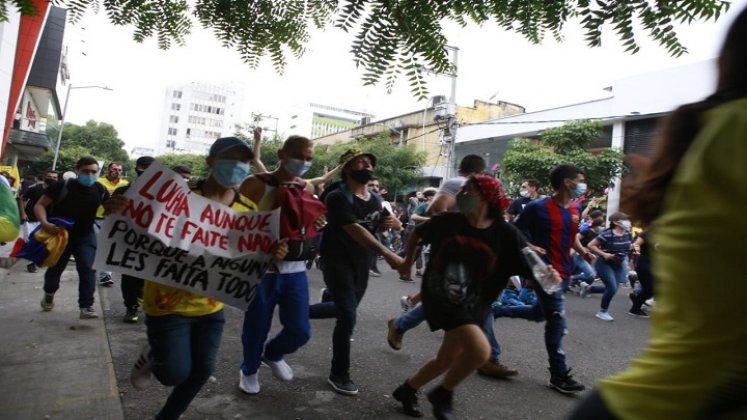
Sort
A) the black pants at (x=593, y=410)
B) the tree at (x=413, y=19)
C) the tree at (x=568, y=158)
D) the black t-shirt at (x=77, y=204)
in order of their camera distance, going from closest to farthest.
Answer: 1. the black pants at (x=593, y=410)
2. the tree at (x=413, y=19)
3. the black t-shirt at (x=77, y=204)
4. the tree at (x=568, y=158)

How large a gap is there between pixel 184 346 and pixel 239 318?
3.35 metres

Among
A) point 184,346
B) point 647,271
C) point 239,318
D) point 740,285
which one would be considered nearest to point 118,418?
point 184,346

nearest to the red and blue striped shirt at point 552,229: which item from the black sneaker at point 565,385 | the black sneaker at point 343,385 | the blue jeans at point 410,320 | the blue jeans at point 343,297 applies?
the black sneaker at point 565,385

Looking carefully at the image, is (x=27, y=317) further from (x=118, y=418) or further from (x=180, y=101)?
(x=180, y=101)

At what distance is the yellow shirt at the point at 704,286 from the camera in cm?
86

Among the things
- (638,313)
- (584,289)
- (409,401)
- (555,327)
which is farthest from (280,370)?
(584,289)

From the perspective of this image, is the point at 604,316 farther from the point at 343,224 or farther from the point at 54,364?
the point at 54,364

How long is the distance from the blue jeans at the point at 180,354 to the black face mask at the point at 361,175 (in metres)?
1.62

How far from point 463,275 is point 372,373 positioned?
1.53 m

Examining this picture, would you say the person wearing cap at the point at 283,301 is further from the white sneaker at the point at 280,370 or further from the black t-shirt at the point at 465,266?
the black t-shirt at the point at 465,266

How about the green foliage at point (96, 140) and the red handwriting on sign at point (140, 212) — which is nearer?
the red handwriting on sign at point (140, 212)

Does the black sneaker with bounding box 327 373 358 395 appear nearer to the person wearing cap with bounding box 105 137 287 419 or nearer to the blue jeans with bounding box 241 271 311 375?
the blue jeans with bounding box 241 271 311 375

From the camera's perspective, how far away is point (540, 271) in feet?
10.6

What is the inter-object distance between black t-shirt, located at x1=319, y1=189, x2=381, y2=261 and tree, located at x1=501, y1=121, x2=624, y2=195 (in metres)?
13.7
